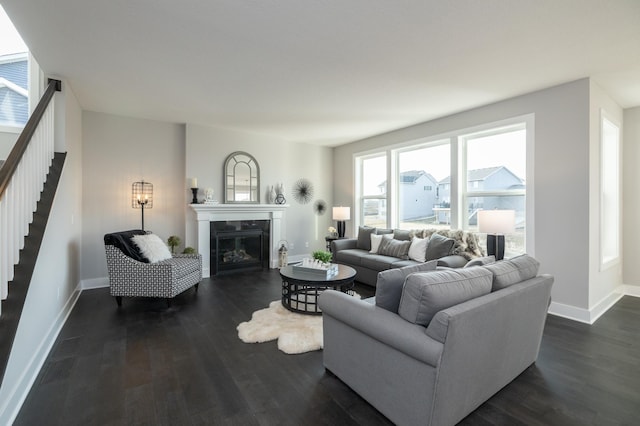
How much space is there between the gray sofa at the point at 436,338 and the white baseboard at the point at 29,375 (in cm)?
196

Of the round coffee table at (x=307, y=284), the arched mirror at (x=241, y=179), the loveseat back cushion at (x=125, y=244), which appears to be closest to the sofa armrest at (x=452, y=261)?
the round coffee table at (x=307, y=284)

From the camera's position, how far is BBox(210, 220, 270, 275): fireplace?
5.42 metres

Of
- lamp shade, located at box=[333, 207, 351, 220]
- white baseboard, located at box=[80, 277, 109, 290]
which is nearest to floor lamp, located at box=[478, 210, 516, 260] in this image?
lamp shade, located at box=[333, 207, 351, 220]

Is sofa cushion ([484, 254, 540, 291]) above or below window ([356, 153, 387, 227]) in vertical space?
below

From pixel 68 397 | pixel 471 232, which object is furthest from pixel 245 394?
pixel 471 232

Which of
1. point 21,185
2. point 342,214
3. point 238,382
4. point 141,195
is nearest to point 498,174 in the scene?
point 342,214

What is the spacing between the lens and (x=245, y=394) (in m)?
2.05

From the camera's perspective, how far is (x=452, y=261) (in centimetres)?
395

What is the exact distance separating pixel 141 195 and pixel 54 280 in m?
2.18

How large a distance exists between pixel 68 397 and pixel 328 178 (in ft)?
19.6

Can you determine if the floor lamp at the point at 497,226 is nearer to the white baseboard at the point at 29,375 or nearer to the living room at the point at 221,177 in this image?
the living room at the point at 221,177

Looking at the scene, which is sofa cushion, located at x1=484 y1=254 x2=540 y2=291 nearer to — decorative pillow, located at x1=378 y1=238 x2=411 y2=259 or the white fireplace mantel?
decorative pillow, located at x1=378 y1=238 x2=411 y2=259

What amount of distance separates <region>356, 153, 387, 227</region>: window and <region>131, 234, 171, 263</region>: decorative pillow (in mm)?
4002

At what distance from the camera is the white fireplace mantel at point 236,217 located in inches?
205
